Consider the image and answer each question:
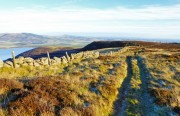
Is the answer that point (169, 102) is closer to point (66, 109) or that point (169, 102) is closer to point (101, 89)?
point (101, 89)

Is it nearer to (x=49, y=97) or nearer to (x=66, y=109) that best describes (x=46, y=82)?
(x=49, y=97)

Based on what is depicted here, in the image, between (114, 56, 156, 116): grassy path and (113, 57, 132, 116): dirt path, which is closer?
(113, 57, 132, 116): dirt path

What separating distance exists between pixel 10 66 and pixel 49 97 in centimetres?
1458

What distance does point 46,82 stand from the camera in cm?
1783

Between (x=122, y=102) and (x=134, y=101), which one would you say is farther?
(x=134, y=101)

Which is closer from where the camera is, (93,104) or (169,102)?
(93,104)

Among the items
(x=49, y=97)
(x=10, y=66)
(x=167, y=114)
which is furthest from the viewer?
(x=10, y=66)

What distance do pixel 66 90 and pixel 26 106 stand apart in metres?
4.03

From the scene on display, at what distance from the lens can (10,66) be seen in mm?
27656

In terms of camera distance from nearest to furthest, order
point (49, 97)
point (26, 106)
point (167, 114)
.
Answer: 1. point (26, 106)
2. point (49, 97)
3. point (167, 114)

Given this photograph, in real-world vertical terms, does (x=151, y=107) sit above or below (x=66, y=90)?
below

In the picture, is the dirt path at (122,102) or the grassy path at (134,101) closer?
the dirt path at (122,102)

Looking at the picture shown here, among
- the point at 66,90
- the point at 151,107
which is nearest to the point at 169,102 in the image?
the point at 151,107

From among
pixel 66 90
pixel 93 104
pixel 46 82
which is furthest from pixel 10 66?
pixel 93 104
